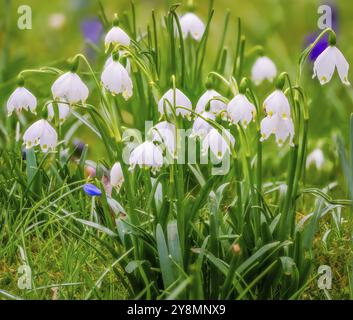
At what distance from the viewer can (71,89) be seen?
8.02 feet

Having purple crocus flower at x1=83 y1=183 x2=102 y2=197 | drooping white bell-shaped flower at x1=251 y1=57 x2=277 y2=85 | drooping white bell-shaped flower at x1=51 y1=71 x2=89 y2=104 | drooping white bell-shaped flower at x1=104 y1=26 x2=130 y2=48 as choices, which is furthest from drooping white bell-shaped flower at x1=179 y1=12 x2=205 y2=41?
drooping white bell-shaped flower at x1=51 y1=71 x2=89 y2=104

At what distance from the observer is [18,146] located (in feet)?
10.6

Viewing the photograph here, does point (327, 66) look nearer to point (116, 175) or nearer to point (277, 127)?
point (277, 127)

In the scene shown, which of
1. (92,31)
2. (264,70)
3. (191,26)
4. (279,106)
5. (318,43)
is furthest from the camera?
(92,31)

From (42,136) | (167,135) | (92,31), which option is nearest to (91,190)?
(42,136)

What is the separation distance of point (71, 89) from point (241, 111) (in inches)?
19.9

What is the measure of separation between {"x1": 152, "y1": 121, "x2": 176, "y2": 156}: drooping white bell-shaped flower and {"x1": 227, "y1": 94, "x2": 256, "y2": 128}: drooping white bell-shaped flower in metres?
0.19

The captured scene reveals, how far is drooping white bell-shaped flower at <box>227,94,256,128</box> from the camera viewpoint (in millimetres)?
Result: 2391

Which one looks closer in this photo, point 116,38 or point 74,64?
point 74,64

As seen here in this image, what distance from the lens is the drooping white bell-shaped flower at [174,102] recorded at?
8.19 ft

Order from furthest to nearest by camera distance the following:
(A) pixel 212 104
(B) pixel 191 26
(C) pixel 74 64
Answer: (B) pixel 191 26
(A) pixel 212 104
(C) pixel 74 64

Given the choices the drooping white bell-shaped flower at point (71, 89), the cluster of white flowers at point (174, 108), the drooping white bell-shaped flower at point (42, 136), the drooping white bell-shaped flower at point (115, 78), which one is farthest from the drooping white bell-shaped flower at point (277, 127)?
the drooping white bell-shaped flower at point (42, 136)
